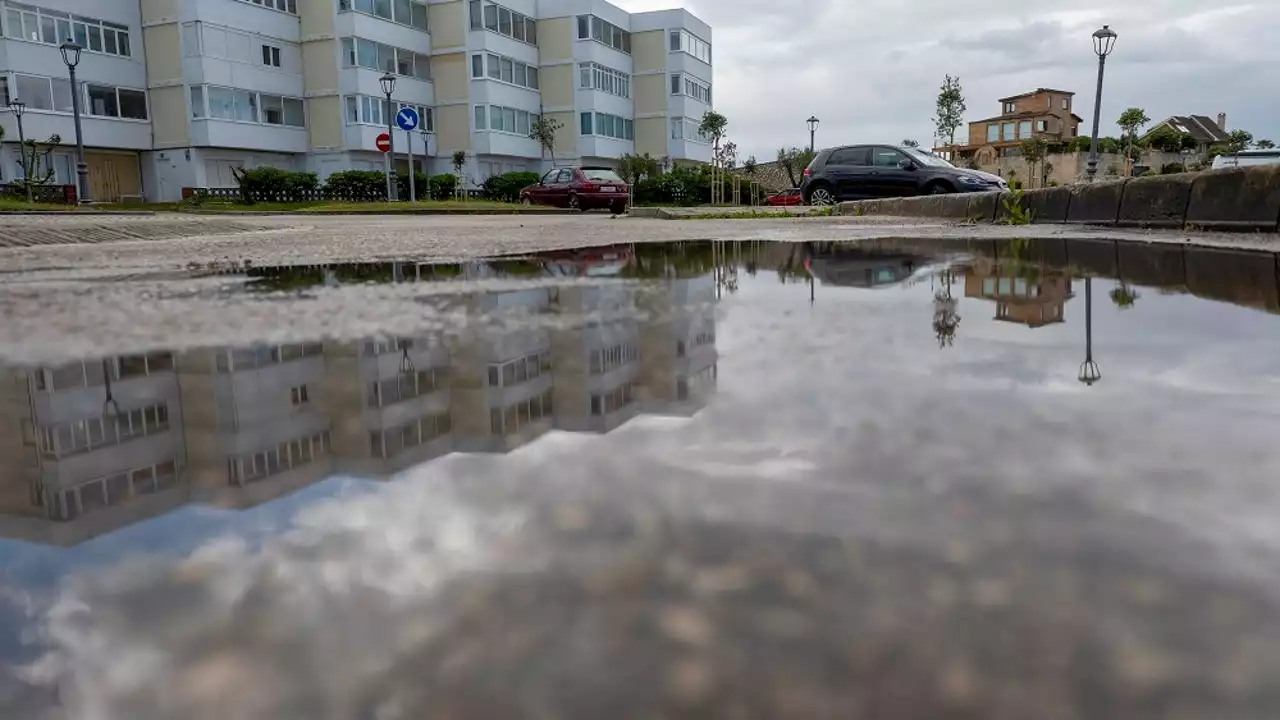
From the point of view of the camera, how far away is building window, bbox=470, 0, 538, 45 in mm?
53438

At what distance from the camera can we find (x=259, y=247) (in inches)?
332

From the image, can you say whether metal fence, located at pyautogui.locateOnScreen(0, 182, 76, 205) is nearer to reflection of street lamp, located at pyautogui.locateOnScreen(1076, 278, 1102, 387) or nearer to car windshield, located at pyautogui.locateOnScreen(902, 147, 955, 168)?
car windshield, located at pyautogui.locateOnScreen(902, 147, 955, 168)

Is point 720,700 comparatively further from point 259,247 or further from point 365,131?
point 365,131

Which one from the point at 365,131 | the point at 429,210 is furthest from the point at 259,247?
the point at 365,131

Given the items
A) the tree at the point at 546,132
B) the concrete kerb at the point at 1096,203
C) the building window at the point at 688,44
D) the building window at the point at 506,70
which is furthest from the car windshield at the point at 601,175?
the building window at the point at 688,44

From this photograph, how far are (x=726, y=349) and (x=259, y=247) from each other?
6625mm

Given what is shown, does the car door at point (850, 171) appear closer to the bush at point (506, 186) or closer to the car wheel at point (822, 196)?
the car wheel at point (822, 196)

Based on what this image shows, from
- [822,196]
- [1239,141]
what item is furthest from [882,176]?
[1239,141]

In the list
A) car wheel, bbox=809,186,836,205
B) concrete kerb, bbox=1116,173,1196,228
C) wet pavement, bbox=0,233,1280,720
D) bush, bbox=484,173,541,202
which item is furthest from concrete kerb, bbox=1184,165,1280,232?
bush, bbox=484,173,541,202

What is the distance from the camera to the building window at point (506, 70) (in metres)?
53.5

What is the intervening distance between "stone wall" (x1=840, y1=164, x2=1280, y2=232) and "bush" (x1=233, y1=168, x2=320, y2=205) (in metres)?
30.9

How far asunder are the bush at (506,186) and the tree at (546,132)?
806 cm

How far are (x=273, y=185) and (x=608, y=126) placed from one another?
92.5ft

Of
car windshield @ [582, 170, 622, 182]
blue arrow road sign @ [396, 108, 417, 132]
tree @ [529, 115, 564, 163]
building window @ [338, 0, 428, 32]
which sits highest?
building window @ [338, 0, 428, 32]
